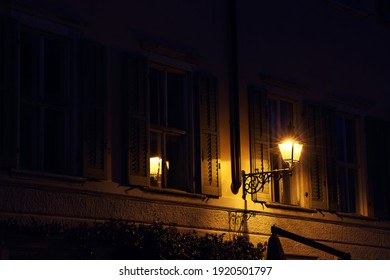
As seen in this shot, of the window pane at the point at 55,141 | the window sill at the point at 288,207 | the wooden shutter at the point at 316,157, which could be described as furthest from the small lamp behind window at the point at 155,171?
the wooden shutter at the point at 316,157

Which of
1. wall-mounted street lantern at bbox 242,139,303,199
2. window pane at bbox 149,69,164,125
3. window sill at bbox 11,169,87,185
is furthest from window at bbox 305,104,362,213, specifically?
window sill at bbox 11,169,87,185

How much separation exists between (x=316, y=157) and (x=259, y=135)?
5.00ft

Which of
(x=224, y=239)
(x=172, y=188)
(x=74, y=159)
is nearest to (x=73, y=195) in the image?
(x=74, y=159)

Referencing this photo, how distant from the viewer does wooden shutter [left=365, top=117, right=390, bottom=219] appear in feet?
55.4

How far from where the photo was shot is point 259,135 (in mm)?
14680

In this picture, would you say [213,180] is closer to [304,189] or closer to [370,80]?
[304,189]

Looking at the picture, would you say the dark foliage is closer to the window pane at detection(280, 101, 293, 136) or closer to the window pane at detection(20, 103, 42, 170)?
the window pane at detection(20, 103, 42, 170)

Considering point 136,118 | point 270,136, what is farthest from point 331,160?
point 136,118

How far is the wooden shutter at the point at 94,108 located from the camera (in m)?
12.0

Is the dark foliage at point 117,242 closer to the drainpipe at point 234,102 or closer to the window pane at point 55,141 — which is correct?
the window pane at point 55,141

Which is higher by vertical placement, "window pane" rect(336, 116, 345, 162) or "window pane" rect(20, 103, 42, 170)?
"window pane" rect(336, 116, 345, 162)

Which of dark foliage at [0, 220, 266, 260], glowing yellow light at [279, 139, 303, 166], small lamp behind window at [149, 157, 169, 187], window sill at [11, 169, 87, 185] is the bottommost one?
dark foliage at [0, 220, 266, 260]

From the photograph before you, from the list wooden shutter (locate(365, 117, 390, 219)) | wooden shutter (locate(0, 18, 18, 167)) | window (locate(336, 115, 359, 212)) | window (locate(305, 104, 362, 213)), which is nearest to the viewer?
wooden shutter (locate(0, 18, 18, 167))

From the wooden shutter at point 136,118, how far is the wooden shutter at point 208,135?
109 cm
